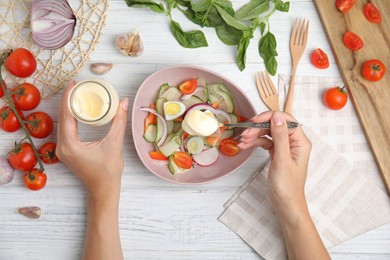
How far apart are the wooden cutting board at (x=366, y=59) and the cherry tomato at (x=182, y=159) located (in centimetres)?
65

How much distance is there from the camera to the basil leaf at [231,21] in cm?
156

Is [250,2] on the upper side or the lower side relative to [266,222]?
upper

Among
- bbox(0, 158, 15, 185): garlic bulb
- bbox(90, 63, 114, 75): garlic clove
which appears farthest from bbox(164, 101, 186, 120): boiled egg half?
bbox(0, 158, 15, 185): garlic bulb

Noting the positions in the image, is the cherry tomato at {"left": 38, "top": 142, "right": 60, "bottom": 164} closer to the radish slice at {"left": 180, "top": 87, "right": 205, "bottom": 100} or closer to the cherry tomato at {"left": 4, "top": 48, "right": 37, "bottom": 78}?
the cherry tomato at {"left": 4, "top": 48, "right": 37, "bottom": 78}

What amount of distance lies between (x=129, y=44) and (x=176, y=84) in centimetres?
23

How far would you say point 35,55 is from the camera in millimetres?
1639

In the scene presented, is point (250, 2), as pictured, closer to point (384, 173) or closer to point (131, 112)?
point (131, 112)

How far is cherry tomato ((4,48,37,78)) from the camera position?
1524 mm

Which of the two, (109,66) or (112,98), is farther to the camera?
(109,66)

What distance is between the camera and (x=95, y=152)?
1462mm

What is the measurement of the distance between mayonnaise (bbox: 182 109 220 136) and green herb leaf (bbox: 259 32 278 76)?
33 centimetres

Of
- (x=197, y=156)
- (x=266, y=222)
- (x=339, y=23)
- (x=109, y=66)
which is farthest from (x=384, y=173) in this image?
(x=109, y=66)

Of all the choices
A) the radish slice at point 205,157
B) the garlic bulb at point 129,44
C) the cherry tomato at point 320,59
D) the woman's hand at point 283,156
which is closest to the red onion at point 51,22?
the garlic bulb at point 129,44

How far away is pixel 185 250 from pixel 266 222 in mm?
317
